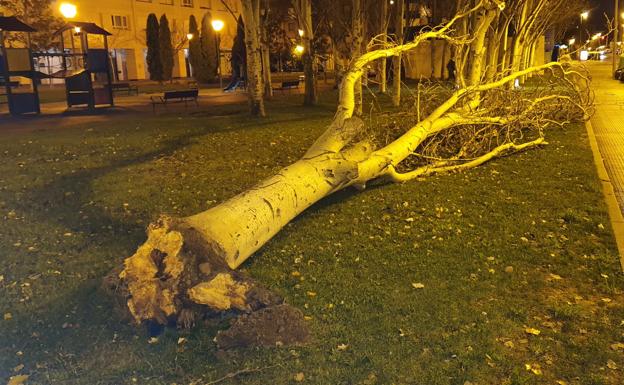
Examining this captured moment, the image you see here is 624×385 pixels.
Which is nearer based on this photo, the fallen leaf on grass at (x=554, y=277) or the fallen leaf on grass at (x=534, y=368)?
the fallen leaf on grass at (x=534, y=368)

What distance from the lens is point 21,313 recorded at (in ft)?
14.5

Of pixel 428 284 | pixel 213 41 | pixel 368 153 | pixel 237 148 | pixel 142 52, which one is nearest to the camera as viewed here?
pixel 428 284

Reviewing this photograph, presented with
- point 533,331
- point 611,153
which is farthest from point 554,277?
point 611,153

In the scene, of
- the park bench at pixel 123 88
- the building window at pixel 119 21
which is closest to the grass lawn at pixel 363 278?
the park bench at pixel 123 88

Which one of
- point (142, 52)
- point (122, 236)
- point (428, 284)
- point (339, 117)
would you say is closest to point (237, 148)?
point (339, 117)

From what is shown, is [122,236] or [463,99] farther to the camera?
[463,99]

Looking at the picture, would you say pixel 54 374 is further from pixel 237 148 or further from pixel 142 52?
pixel 142 52

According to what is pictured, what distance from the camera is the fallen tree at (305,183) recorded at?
13.6 ft

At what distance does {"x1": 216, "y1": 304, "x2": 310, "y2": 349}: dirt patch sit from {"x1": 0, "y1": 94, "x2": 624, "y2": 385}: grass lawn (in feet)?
0.29

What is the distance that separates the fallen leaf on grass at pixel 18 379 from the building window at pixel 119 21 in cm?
4939

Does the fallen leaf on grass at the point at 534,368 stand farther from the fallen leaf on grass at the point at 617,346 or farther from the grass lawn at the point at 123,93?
the grass lawn at the point at 123,93

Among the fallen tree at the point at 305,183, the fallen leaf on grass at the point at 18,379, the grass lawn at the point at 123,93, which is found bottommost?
the fallen leaf on grass at the point at 18,379

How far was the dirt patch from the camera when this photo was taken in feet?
12.8

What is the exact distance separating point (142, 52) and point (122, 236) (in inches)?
1935
